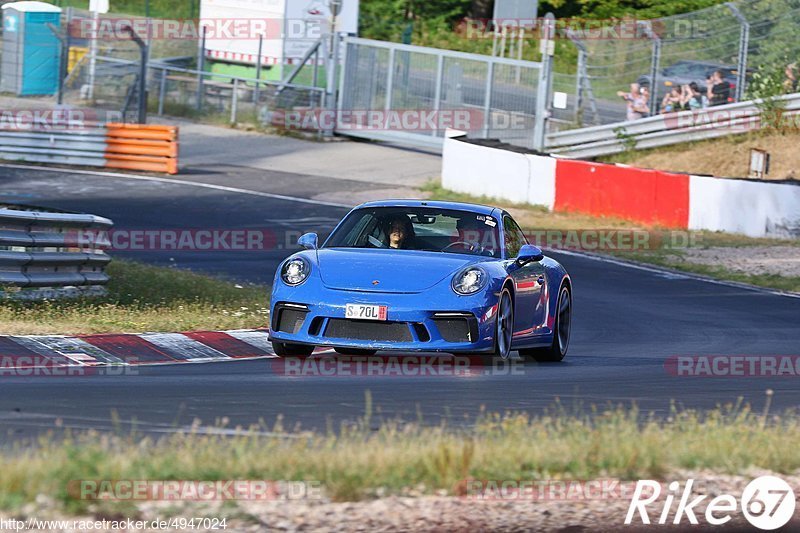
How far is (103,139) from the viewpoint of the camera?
29.8 meters

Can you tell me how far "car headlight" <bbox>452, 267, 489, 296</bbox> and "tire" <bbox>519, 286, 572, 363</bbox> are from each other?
1.74 meters

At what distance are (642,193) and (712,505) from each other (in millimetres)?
18780

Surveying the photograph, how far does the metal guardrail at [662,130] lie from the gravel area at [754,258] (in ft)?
28.2

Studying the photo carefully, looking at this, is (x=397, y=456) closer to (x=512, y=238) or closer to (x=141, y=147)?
(x=512, y=238)

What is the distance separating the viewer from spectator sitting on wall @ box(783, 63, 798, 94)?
29.3m

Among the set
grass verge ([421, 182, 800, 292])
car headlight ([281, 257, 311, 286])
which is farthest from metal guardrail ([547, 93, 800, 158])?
car headlight ([281, 257, 311, 286])

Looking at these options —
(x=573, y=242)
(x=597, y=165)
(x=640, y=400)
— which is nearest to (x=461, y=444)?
(x=640, y=400)

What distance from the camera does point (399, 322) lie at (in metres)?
9.44

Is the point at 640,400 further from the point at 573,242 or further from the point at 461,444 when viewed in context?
the point at 573,242

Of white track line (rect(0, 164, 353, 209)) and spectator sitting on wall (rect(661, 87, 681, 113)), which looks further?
spectator sitting on wall (rect(661, 87, 681, 113))

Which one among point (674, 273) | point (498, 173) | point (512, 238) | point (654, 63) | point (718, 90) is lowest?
point (674, 273)

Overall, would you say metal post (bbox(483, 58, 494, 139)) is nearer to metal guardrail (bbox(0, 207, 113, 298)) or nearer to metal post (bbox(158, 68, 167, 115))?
metal post (bbox(158, 68, 167, 115))
